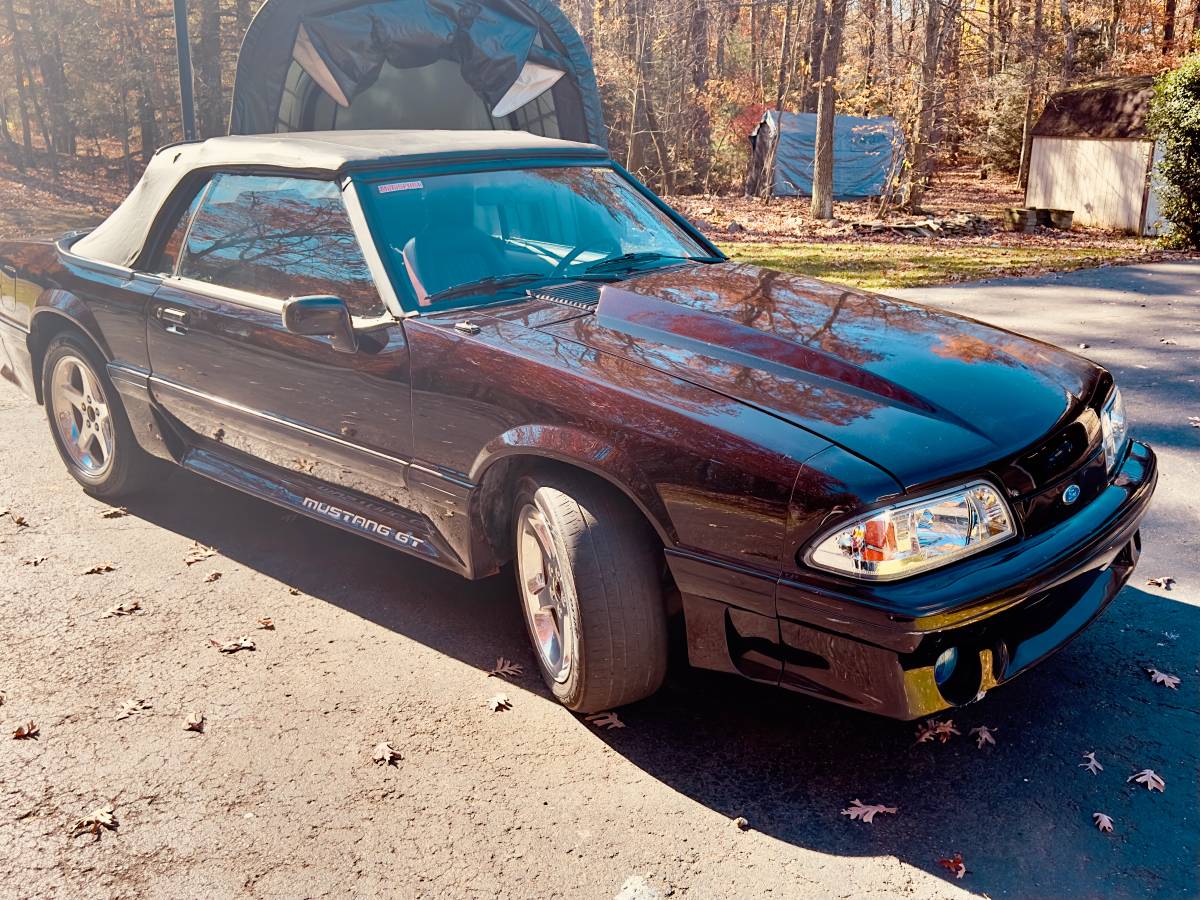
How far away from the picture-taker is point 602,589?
306 centimetres

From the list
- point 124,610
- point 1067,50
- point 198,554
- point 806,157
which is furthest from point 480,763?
point 1067,50

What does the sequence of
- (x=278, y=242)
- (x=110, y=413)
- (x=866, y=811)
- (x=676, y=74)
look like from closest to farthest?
1. (x=866, y=811)
2. (x=278, y=242)
3. (x=110, y=413)
4. (x=676, y=74)

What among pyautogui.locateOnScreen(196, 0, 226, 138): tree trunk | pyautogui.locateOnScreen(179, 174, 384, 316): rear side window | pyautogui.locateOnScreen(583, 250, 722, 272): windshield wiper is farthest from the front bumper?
pyautogui.locateOnScreen(196, 0, 226, 138): tree trunk

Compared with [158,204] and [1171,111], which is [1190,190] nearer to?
[1171,111]

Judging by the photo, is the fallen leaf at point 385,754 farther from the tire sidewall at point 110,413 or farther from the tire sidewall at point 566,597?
the tire sidewall at point 110,413

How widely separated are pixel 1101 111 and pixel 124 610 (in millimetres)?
20942

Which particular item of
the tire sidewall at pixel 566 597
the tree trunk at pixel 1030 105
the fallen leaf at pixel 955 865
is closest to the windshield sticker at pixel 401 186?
the tire sidewall at pixel 566 597

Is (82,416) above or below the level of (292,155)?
Answer: below

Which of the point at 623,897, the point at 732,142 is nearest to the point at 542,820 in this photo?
the point at 623,897

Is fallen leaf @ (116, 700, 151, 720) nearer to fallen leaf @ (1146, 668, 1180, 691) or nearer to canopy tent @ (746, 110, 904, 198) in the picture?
fallen leaf @ (1146, 668, 1180, 691)

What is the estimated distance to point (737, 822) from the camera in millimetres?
2869

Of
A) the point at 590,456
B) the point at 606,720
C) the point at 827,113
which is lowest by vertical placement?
the point at 606,720

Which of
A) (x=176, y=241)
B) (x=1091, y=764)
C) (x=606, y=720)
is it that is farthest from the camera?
(x=176, y=241)

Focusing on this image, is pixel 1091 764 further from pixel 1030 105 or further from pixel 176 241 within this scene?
pixel 1030 105
